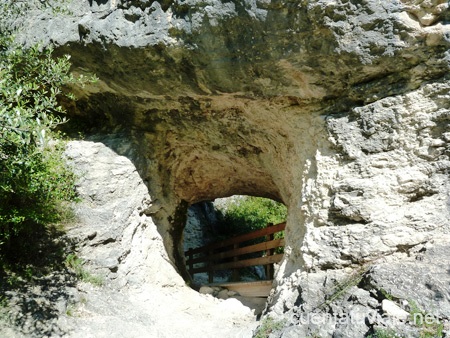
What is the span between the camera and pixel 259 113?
5570 millimetres

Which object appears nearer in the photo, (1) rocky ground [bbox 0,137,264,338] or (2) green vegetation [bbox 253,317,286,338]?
(2) green vegetation [bbox 253,317,286,338]

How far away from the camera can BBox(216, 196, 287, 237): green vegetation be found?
471 inches

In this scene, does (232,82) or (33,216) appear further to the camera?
(232,82)

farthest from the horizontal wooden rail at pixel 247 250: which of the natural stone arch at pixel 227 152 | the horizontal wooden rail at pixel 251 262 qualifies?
the natural stone arch at pixel 227 152

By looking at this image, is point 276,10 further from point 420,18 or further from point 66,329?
point 66,329

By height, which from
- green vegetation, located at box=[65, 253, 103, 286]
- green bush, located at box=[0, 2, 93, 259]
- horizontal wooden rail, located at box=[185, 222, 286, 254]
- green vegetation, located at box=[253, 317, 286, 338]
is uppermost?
green bush, located at box=[0, 2, 93, 259]

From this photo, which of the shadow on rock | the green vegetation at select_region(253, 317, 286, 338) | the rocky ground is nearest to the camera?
the green vegetation at select_region(253, 317, 286, 338)

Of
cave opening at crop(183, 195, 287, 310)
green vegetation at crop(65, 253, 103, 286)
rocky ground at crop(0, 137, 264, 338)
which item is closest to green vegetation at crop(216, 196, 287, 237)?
cave opening at crop(183, 195, 287, 310)

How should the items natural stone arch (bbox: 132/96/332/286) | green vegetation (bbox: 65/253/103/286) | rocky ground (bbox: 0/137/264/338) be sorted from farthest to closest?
natural stone arch (bbox: 132/96/332/286), green vegetation (bbox: 65/253/103/286), rocky ground (bbox: 0/137/264/338)

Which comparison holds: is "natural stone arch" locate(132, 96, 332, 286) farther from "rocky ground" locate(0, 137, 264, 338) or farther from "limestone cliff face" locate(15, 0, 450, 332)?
"rocky ground" locate(0, 137, 264, 338)

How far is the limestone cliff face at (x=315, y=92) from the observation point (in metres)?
4.13

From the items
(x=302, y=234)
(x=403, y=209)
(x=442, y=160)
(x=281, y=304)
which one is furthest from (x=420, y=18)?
(x=281, y=304)

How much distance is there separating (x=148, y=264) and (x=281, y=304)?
2.19m

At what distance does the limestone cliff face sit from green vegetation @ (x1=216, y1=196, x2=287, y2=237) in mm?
6130
